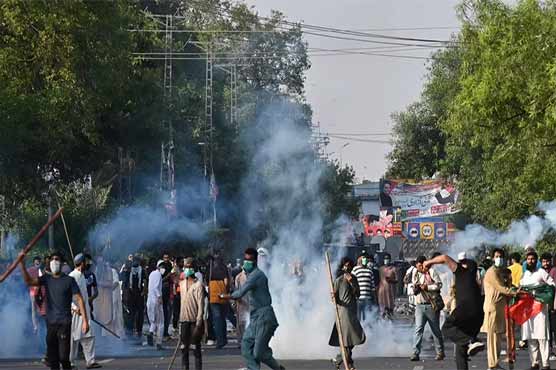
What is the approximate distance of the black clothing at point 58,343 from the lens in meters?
18.3

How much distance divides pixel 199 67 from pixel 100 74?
35.8m

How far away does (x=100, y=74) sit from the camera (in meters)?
32.9

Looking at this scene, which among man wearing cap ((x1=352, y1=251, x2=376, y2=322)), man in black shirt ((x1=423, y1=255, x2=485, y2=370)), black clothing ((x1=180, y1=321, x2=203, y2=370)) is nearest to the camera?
man in black shirt ((x1=423, y1=255, x2=485, y2=370))

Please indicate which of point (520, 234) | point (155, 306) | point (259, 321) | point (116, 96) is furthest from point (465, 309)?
point (520, 234)

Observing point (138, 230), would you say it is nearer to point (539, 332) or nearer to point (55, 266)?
point (539, 332)

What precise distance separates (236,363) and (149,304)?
4.91 meters

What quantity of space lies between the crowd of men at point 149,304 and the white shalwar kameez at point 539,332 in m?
4.44

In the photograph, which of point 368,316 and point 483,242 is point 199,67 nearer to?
point 483,242

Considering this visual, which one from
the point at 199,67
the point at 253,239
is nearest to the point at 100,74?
the point at 253,239

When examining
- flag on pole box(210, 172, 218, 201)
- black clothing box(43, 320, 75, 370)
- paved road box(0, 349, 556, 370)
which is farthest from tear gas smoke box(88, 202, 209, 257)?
black clothing box(43, 320, 75, 370)

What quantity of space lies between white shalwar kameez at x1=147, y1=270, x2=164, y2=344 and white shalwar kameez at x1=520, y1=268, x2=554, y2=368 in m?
8.28

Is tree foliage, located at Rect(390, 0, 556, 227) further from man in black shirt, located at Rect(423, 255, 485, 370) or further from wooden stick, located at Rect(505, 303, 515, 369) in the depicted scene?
man in black shirt, located at Rect(423, 255, 485, 370)

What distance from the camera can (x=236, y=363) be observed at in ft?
75.9

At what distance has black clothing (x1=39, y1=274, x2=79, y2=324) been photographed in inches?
717
